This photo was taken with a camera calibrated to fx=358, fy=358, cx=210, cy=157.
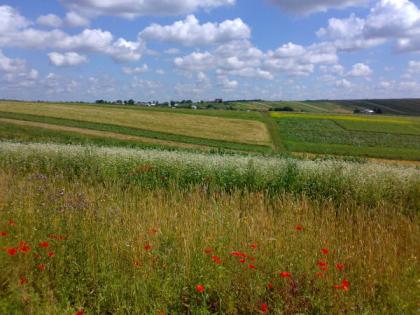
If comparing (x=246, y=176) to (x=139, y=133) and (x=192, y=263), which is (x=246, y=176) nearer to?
(x=192, y=263)

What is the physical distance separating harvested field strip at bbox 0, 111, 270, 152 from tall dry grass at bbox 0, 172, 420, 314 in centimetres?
2795

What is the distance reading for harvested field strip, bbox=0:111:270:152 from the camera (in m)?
34.6

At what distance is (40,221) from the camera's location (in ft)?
15.7

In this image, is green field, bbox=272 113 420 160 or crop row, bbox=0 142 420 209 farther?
green field, bbox=272 113 420 160

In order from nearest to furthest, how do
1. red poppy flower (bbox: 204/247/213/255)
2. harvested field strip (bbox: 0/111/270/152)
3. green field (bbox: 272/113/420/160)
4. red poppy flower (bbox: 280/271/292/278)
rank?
1. red poppy flower (bbox: 280/271/292/278)
2. red poppy flower (bbox: 204/247/213/255)
3. harvested field strip (bbox: 0/111/270/152)
4. green field (bbox: 272/113/420/160)

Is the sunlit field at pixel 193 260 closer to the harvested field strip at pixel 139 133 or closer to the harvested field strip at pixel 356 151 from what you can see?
the harvested field strip at pixel 139 133

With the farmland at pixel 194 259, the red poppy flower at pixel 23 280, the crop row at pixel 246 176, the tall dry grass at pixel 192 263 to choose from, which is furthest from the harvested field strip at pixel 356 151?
the red poppy flower at pixel 23 280

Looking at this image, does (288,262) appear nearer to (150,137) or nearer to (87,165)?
(87,165)

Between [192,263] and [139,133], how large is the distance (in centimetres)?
3595

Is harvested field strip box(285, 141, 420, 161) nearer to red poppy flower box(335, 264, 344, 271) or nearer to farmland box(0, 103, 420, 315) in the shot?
farmland box(0, 103, 420, 315)

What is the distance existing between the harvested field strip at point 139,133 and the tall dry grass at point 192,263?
1101 inches

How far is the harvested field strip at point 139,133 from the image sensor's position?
34.6 metres

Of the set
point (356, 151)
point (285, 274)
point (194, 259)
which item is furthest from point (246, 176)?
point (356, 151)

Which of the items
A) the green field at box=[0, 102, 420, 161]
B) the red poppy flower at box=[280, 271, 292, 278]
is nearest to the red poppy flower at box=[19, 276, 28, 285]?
the red poppy flower at box=[280, 271, 292, 278]
